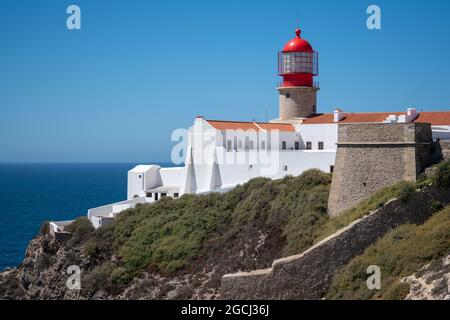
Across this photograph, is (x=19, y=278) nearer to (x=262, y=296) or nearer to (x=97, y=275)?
(x=97, y=275)

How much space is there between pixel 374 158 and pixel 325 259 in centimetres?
446

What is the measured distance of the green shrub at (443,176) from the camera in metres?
18.2

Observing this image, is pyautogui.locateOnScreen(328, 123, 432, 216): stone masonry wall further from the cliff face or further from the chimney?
the chimney

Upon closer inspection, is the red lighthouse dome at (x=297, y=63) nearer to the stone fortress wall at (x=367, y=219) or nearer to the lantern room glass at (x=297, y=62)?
the lantern room glass at (x=297, y=62)

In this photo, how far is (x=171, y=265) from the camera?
24125 millimetres

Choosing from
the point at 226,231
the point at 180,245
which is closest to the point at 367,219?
the point at 226,231

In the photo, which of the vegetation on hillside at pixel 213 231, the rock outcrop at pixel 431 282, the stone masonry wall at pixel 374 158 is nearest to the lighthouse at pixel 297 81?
the vegetation on hillside at pixel 213 231

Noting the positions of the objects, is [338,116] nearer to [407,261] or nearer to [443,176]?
[443,176]

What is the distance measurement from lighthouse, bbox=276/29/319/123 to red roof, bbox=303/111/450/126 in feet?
2.92

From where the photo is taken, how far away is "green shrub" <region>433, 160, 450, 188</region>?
18231 mm

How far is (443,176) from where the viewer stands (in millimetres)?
18266

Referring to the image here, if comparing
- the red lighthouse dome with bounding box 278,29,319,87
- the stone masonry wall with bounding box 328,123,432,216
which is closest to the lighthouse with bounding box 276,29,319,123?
the red lighthouse dome with bounding box 278,29,319,87

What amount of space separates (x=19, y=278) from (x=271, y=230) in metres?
12.8
